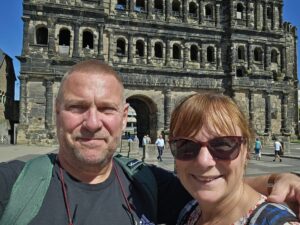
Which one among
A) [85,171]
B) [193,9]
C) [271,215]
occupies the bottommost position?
[271,215]

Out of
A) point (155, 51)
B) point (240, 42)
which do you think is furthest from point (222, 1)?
point (155, 51)

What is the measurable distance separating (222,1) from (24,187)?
32.4m

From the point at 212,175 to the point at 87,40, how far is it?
1075 inches

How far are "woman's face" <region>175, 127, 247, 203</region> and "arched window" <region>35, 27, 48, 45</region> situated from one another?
88.2 feet

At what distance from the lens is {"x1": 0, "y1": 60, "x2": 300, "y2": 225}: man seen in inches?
79.8

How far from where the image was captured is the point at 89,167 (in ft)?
7.14

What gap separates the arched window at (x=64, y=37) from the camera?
87.2 ft

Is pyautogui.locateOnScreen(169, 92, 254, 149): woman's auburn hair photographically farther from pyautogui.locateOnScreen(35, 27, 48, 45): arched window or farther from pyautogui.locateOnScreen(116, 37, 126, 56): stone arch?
pyautogui.locateOnScreen(116, 37, 126, 56): stone arch

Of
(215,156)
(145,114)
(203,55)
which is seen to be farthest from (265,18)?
(215,156)

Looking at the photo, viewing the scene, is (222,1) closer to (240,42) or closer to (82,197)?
(240,42)

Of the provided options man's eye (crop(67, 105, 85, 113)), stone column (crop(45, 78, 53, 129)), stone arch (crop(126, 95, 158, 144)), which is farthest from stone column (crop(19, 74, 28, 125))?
man's eye (crop(67, 105, 85, 113))

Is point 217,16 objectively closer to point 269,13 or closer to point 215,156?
point 269,13

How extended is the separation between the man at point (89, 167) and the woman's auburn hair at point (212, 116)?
45cm

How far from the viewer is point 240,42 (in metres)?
30.9
